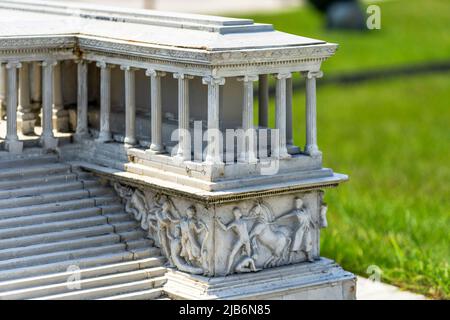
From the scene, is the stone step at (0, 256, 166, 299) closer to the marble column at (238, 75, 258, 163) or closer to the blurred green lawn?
the marble column at (238, 75, 258, 163)

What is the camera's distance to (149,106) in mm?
29531

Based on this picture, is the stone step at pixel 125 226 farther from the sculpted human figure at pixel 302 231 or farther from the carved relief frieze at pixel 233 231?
the sculpted human figure at pixel 302 231

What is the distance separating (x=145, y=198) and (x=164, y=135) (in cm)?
118

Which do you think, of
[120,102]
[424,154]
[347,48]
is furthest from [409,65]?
[120,102]

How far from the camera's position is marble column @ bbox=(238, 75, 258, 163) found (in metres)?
26.8

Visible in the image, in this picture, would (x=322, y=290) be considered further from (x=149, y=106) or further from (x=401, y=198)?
(x=401, y=198)

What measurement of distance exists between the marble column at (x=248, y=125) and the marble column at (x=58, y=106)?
4771 mm

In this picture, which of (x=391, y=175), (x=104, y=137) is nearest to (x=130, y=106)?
(x=104, y=137)

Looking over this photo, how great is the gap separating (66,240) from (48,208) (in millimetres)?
799

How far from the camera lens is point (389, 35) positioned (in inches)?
2633

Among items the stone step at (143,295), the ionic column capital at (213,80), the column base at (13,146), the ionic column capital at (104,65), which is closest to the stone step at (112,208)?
the column base at (13,146)

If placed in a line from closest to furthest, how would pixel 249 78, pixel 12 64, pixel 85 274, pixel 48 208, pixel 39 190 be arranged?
1. pixel 249 78
2. pixel 85 274
3. pixel 48 208
4. pixel 39 190
5. pixel 12 64

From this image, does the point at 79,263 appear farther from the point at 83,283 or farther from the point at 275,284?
the point at 275,284

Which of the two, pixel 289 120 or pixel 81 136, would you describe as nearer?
pixel 289 120
